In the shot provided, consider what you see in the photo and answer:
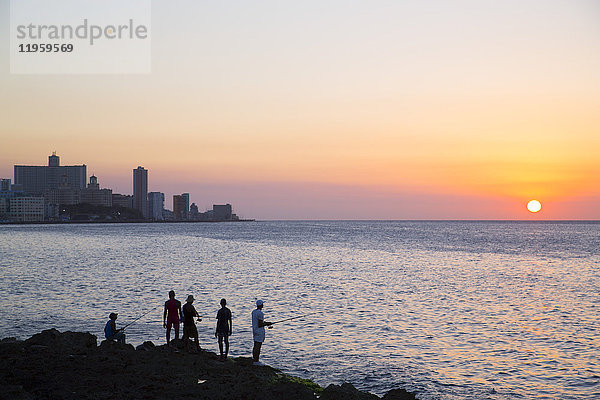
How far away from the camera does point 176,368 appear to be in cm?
1703

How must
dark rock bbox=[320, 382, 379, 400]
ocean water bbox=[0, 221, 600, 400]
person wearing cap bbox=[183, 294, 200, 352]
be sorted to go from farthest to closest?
ocean water bbox=[0, 221, 600, 400], person wearing cap bbox=[183, 294, 200, 352], dark rock bbox=[320, 382, 379, 400]

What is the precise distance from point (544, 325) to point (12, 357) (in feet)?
89.5

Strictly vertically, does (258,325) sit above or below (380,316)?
above

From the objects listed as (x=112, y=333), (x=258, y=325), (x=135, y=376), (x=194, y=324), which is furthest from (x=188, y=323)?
(x=135, y=376)

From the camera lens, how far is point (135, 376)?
15.9 metres

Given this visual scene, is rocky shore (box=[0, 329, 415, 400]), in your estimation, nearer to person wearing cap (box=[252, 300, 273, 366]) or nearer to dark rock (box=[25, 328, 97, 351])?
dark rock (box=[25, 328, 97, 351])

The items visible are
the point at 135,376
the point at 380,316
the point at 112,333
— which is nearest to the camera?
the point at 135,376

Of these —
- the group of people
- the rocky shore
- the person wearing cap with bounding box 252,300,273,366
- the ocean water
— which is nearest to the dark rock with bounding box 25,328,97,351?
the rocky shore

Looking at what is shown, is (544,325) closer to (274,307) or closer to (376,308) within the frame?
(376,308)

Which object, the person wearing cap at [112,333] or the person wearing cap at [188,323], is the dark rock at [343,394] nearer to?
the person wearing cap at [188,323]

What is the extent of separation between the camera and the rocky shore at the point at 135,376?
14359 millimetres

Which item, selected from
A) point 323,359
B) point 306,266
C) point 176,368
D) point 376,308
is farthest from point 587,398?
point 306,266

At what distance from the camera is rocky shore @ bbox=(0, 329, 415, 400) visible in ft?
47.1

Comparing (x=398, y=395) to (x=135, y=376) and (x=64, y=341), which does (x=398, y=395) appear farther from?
(x=64, y=341)
